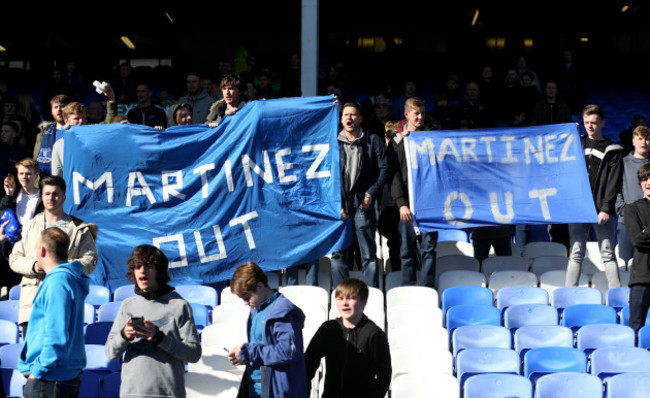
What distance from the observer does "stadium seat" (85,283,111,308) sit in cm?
994

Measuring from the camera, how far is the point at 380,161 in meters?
10.5

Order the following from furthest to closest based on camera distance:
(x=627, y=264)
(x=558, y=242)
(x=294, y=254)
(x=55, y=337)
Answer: (x=558, y=242) < (x=627, y=264) < (x=294, y=254) < (x=55, y=337)

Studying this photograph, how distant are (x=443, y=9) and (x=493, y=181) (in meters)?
11.9

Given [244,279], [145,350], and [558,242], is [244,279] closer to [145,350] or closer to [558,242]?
[145,350]

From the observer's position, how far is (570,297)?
10.2 m

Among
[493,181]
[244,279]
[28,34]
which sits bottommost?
[244,279]

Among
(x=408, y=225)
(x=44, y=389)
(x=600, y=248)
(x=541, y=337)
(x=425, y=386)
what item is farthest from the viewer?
(x=408, y=225)

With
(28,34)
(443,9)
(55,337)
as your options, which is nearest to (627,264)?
(55,337)

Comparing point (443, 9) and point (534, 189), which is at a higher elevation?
point (443, 9)

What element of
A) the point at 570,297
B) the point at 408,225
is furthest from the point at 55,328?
the point at 570,297

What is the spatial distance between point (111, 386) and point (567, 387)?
3.47 meters

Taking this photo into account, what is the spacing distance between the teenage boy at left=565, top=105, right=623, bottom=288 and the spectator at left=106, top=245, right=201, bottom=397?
5.44 m

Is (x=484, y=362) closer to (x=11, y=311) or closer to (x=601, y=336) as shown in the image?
(x=601, y=336)

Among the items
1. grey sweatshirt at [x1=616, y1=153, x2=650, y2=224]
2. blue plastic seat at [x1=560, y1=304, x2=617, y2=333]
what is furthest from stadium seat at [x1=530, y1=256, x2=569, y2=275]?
blue plastic seat at [x1=560, y1=304, x2=617, y2=333]
